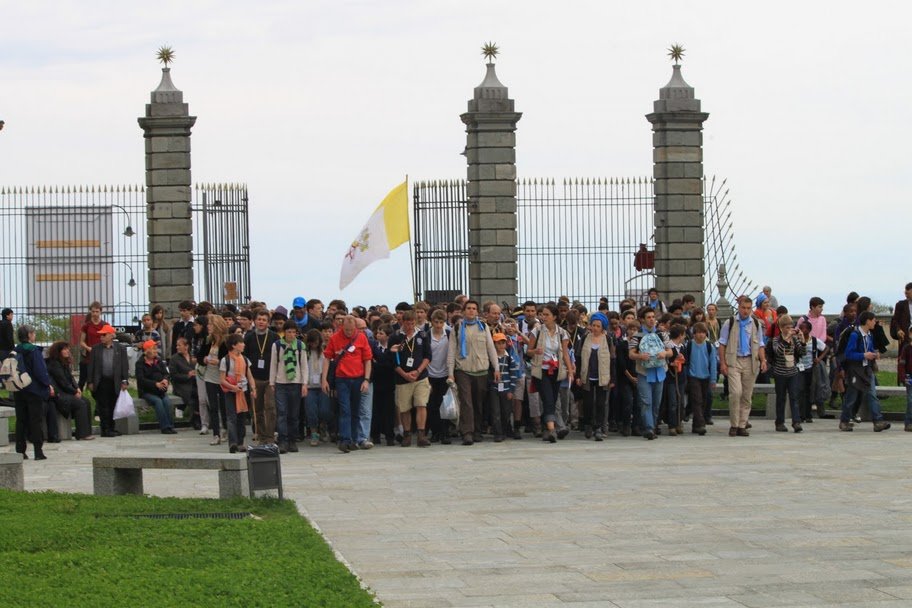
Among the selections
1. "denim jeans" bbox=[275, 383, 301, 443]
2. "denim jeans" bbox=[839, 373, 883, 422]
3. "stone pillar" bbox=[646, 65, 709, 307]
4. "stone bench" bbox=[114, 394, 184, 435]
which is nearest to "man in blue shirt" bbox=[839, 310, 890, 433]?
"denim jeans" bbox=[839, 373, 883, 422]

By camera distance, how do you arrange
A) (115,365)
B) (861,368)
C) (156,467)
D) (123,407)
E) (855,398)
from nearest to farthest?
(156,467) < (861,368) < (855,398) < (123,407) < (115,365)

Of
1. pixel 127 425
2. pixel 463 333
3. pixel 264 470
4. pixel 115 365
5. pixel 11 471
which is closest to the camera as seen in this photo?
pixel 264 470

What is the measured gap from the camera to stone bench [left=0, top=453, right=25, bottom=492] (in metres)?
13.3

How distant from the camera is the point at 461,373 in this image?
59.4 feet

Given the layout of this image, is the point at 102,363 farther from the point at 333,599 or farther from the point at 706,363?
the point at 333,599

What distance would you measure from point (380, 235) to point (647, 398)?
27.0 ft

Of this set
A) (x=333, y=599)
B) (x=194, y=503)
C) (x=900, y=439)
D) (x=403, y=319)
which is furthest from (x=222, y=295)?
(x=333, y=599)

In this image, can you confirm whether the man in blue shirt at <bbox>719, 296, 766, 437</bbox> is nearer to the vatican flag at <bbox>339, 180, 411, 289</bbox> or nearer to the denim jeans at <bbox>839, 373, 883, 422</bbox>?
the denim jeans at <bbox>839, 373, 883, 422</bbox>

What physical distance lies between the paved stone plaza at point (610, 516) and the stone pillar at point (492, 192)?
9269mm

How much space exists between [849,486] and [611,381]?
5551mm

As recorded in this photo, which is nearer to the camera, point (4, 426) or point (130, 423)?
point (4, 426)

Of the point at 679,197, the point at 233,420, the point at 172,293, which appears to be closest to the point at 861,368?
Result: the point at 233,420

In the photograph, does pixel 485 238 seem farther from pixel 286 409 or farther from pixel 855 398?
pixel 286 409

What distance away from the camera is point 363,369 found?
1756 cm
